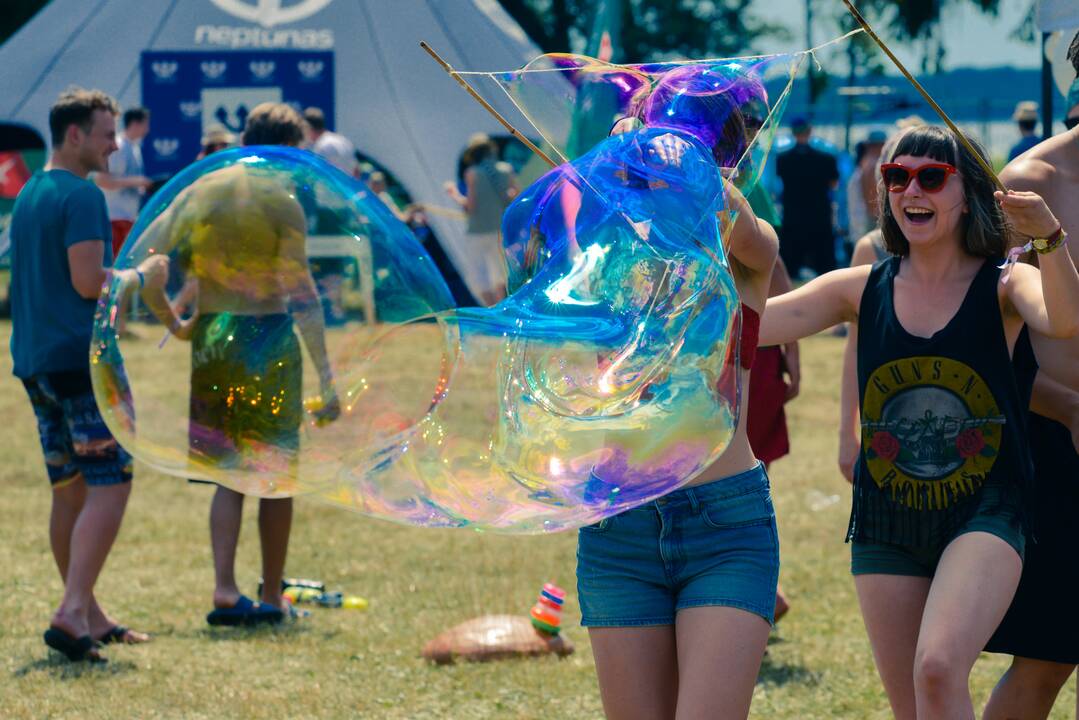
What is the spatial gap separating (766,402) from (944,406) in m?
2.01

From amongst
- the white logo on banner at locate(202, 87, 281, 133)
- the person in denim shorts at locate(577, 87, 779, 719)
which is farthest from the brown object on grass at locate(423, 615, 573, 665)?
the white logo on banner at locate(202, 87, 281, 133)

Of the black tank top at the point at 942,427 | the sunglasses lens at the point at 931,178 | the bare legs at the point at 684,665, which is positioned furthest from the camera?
the sunglasses lens at the point at 931,178

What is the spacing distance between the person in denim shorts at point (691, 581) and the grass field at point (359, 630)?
1.83 m

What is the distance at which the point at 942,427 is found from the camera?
10.3 ft

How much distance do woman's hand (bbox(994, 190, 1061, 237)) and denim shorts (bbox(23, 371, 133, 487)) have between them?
3.44 m

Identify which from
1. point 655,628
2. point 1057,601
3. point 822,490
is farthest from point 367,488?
point 822,490

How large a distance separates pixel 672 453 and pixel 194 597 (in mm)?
4007

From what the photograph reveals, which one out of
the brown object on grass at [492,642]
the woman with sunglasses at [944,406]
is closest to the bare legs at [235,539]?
the brown object on grass at [492,642]

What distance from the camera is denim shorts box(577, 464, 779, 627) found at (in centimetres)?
292

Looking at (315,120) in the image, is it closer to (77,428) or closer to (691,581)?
(77,428)

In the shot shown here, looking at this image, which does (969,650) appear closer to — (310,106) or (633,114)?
(633,114)

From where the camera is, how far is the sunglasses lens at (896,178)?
326 centimetres

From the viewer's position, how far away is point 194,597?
248 inches

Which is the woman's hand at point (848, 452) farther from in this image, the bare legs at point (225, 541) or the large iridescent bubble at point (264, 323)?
the bare legs at point (225, 541)
